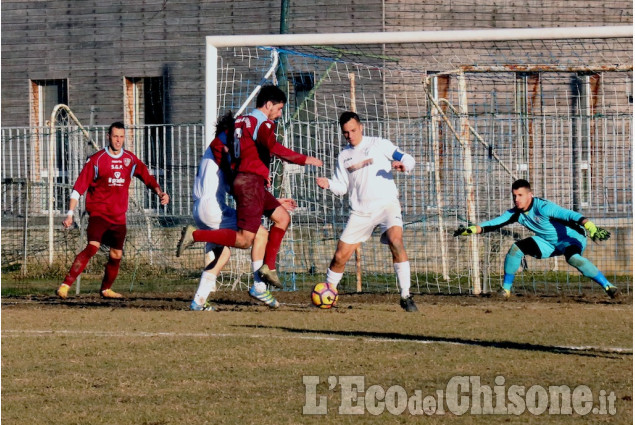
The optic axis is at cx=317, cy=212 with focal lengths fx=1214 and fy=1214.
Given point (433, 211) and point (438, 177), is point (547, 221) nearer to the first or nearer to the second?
point (438, 177)

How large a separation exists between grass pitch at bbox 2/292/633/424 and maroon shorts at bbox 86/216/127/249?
102 centimetres

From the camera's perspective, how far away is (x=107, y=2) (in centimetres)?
2505

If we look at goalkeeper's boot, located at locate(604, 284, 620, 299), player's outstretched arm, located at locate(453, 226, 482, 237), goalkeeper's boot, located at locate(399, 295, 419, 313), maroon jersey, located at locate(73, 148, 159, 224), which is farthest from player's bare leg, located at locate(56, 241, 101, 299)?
goalkeeper's boot, located at locate(604, 284, 620, 299)

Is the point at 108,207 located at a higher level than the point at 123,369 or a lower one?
higher

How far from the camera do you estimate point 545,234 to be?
14.5 metres

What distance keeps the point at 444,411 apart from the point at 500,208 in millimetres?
11861

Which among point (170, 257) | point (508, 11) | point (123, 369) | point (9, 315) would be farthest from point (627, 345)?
point (508, 11)

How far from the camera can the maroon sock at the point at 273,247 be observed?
42.2 ft

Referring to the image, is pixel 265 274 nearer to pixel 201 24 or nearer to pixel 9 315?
pixel 9 315

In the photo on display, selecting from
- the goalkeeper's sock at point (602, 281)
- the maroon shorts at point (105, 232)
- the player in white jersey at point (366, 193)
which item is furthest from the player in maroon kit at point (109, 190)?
the goalkeeper's sock at point (602, 281)

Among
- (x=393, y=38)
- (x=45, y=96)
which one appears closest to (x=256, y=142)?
(x=393, y=38)

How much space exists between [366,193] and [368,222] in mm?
312

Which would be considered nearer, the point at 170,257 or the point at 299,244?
the point at 299,244

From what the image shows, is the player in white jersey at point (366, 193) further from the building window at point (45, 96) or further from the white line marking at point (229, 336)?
the building window at point (45, 96)
